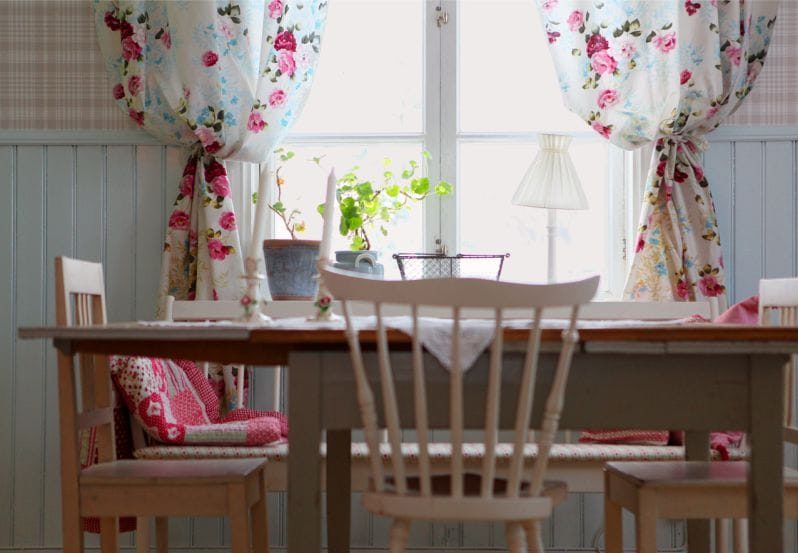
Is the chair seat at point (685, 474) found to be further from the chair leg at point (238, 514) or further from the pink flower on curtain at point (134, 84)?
the pink flower on curtain at point (134, 84)

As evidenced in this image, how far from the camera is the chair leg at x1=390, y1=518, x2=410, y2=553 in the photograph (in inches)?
65.1

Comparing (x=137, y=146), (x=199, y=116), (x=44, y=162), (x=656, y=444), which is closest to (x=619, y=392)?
(x=656, y=444)

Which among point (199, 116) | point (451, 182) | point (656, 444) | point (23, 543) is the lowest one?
point (23, 543)

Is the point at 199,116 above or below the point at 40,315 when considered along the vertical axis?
above

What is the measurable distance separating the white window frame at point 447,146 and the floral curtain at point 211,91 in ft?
1.38

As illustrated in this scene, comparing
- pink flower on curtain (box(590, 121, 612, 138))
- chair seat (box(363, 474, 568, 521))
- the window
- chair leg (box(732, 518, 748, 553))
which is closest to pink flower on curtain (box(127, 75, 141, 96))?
the window

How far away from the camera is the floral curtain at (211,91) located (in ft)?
10.4

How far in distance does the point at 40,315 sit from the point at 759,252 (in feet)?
8.18

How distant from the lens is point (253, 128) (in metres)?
3.20

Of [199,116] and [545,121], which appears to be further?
[545,121]

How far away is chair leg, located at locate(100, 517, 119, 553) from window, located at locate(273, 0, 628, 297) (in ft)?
4.93

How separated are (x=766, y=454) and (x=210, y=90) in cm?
220

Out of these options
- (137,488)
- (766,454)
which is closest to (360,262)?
(137,488)

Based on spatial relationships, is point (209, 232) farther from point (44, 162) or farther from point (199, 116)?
point (44, 162)
